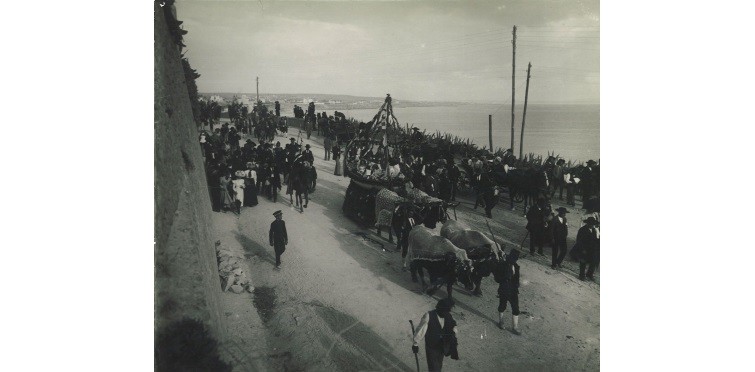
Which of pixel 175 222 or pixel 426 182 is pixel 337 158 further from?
pixel 175 222

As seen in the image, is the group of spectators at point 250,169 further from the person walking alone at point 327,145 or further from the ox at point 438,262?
the ox at point 438,262

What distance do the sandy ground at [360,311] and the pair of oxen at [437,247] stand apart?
24 cm

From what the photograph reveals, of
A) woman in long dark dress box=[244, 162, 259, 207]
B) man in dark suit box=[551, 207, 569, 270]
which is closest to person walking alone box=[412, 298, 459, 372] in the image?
man in dark suit box=[551, 207, 569, 270]

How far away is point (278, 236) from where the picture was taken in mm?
6738

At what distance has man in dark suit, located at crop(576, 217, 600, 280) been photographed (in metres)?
6.97

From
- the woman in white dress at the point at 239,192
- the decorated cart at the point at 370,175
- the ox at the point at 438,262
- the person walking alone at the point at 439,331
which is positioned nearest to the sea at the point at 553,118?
the decorated cart at the point at 370,175

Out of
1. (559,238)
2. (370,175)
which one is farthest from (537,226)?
(370,175)

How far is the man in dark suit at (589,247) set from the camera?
6969mm

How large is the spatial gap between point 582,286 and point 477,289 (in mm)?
1684

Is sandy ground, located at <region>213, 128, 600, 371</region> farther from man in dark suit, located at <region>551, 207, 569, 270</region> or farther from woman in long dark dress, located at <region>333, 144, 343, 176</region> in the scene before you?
woman in long dark dress, located at <region>333, 144, 343, 176</region>

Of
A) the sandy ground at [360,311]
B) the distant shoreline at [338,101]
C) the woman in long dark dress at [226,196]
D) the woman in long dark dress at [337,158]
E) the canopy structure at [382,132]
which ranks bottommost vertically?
the sandy ground at [360,311]

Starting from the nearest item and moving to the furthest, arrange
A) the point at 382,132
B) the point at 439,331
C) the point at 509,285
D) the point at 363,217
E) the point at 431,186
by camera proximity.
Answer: the point at 439,331 → the point at 509,285 → the point at 363,217 → the point at 431,186 → the point at 382,132

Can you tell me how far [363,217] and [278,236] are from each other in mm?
2320

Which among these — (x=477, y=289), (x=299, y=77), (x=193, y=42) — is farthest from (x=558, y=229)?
(x=193, y=42)
